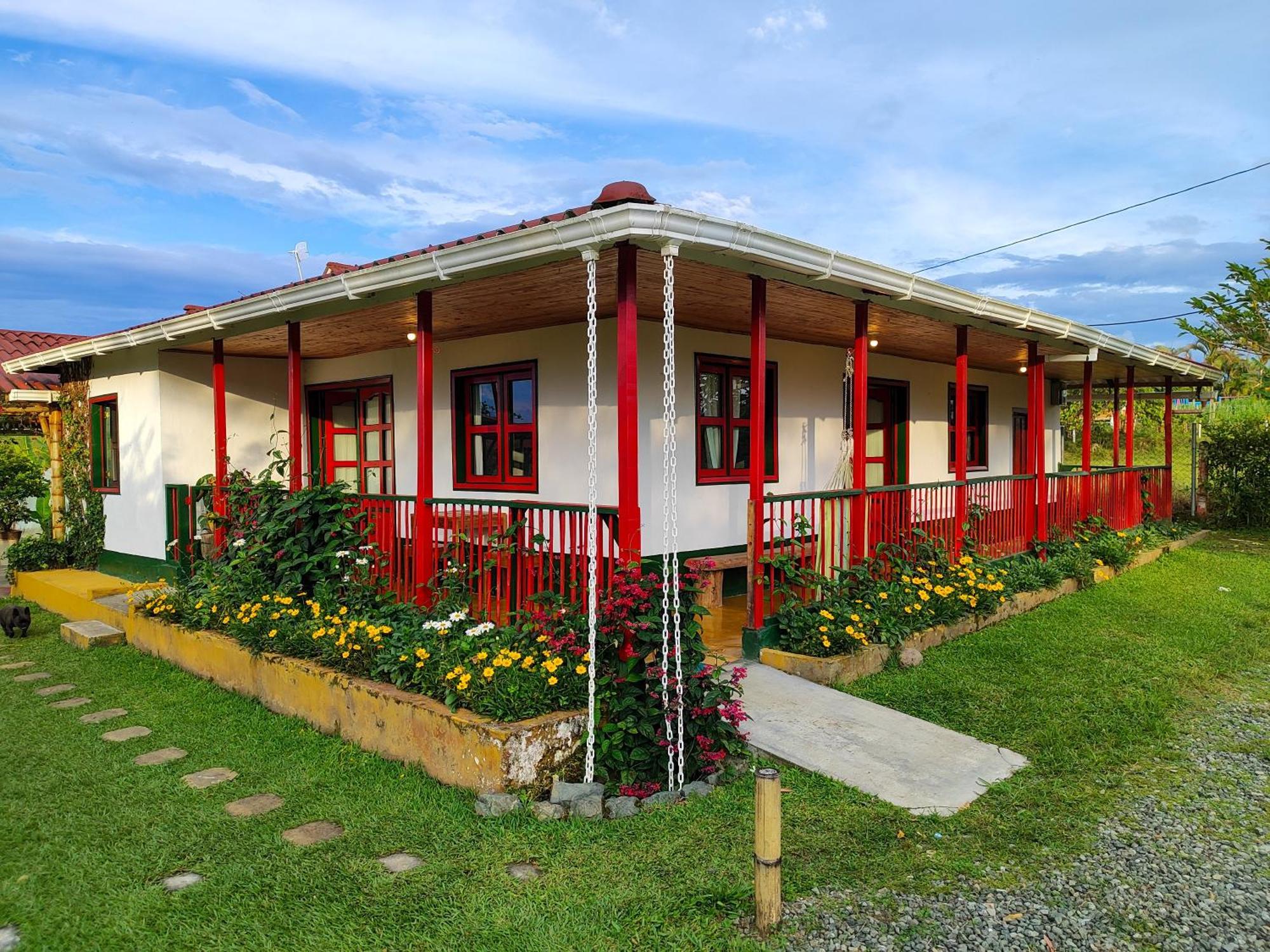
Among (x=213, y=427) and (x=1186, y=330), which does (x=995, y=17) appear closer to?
(x=1186, y=330)

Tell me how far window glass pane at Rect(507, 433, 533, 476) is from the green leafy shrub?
45.3ft

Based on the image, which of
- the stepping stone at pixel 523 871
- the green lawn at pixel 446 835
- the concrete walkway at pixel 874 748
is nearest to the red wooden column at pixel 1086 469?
the green lawn at pixel 446 835

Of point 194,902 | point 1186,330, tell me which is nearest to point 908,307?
point 194,902

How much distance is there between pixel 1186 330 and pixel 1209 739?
1117 cm

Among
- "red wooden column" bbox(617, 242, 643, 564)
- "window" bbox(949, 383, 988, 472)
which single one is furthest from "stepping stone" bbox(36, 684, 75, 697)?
"window" bbox(949, 383, 988, 472)

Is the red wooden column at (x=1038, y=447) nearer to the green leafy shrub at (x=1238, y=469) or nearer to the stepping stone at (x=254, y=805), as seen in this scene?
the green leafy shrub at (x=1238, y=469)

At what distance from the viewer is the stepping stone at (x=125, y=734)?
16.3ft

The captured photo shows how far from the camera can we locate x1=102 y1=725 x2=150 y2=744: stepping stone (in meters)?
4.98

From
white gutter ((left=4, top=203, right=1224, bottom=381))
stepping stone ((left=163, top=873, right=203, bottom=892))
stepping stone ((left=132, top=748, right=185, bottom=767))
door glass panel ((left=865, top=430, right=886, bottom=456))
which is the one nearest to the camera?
stepping stone ((left=163, top=873, right=203, bottom=892))

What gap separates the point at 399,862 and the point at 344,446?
26.8ft

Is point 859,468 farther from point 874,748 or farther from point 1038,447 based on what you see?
point 1038,447

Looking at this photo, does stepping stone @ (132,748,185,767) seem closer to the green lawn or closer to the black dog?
the green lawn

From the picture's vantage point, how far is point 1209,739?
4625 millimetres

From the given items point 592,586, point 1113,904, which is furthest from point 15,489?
point 1113,904
